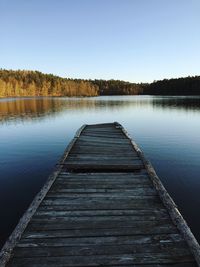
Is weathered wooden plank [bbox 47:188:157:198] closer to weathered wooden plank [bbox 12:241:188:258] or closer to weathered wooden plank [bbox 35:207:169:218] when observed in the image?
weathered wooden plank [bbox 35:207:169:218]

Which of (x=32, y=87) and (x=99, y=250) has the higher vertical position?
(x=32, y=87)

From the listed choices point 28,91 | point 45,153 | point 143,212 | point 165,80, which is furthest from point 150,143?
point 165,80

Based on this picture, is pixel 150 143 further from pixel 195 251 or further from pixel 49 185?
pixel 195 251

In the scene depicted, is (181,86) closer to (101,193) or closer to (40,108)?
(40,108)

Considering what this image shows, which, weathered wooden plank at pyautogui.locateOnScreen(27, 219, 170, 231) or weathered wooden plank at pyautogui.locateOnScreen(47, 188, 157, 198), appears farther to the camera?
weathered wooden plank at pyautogui.locateOnScreen(47, 188, 157, 198)

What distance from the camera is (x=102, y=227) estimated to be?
6074 mm

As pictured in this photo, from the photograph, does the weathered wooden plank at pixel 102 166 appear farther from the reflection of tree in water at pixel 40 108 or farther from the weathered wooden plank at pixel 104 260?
the reflection of tree in water at pixel 40 108

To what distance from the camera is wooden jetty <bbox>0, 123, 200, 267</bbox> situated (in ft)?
16.5

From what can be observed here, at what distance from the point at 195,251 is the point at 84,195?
3840 millimetres

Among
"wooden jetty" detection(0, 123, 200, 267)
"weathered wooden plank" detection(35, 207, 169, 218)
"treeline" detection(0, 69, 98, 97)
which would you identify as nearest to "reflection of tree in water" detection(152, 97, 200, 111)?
"wooden jetty" detection(0, 123, 200, 267)

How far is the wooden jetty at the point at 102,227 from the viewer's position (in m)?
5.02

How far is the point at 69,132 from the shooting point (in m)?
30.3

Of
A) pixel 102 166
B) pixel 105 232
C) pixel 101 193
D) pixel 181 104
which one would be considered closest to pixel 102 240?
pixel 105 232

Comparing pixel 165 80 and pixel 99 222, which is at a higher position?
pixel 165 80
